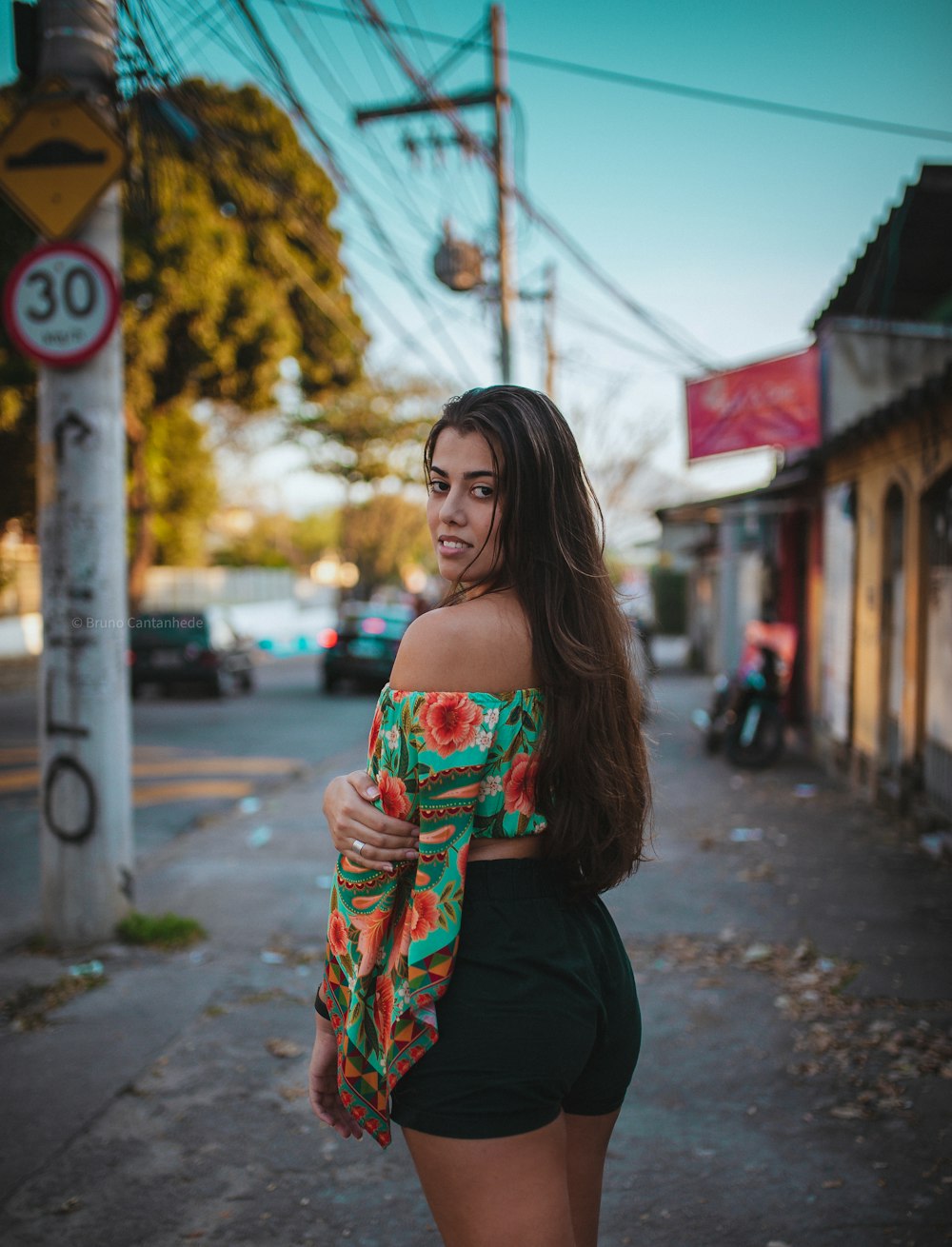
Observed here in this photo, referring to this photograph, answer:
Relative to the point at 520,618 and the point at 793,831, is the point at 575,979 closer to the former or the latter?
the point at 520,618

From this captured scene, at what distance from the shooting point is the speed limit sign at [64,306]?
4676 millimetres

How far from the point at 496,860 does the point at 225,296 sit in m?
18.3

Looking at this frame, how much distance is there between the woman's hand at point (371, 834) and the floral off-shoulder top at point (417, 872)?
0.8 inches

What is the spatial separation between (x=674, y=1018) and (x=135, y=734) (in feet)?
33.5

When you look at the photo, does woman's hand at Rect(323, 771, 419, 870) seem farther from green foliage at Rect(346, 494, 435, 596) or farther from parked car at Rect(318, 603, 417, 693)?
green foliage at Rect(346, 494, 435, 596)

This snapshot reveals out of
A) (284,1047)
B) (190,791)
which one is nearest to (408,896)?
(284,1047)

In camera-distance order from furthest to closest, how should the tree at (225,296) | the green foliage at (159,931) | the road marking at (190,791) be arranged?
the tree at (225,296)
the road marking at (190,791)
the green foliage at (159,931)

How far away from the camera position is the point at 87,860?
4.80 m

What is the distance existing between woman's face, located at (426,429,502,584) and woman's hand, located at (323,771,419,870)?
1.30 feet

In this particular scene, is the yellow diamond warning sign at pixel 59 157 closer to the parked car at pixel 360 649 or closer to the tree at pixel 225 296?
the tree at pixel 225 296

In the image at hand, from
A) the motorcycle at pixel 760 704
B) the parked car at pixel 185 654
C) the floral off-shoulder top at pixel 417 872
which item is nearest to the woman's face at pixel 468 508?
the floral off-shoulder top at pixel 417 872

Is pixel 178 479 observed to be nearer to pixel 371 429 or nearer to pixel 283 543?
pixel 371 429

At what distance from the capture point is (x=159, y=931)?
16.6ft

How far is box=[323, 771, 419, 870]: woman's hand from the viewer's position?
1.59m
